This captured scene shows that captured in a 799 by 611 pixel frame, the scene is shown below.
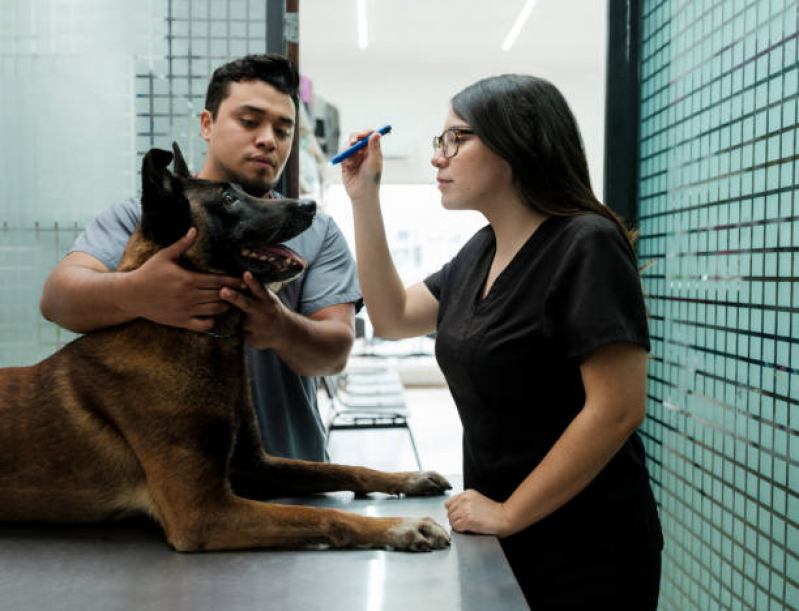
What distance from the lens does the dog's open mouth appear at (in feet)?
3.56

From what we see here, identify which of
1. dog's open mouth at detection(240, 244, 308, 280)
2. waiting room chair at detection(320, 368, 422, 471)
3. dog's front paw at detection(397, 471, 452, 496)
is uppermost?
dog's open mouth at detection(240, 244, 308, 280)

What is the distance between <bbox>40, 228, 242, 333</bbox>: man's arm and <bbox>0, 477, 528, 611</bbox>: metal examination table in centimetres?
35

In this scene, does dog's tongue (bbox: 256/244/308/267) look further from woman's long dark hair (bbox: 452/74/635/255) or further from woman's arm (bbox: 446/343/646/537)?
woman's arm (bbox: 446/343/646/537)

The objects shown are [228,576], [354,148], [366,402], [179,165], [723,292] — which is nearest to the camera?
[228,576]

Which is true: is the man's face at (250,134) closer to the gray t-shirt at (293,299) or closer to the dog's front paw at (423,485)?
the gray t-shirt at (293,299)

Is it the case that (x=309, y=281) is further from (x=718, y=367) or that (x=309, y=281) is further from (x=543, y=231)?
(x=718, y=367)

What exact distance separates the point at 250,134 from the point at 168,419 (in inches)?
26.3

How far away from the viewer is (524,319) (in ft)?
3.47

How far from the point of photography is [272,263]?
1.09 m

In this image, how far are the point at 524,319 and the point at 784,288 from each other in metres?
0.58

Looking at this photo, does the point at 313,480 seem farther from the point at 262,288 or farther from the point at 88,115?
the point at 88,115

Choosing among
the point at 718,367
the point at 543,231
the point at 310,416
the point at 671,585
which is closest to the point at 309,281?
the point at 310,416

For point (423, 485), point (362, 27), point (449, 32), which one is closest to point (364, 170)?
point (423, 485)

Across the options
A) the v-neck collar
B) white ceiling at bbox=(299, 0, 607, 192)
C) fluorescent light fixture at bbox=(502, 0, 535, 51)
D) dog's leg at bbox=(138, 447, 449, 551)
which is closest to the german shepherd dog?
dog's leg at bbox=(138, 447, 449, 551)
